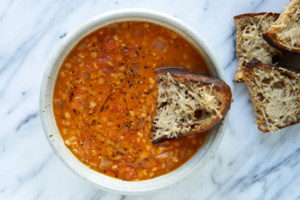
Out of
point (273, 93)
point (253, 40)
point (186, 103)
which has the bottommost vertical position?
point (273, 93)

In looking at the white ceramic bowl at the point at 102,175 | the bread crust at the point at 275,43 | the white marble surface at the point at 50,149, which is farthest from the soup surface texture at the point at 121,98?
the bread crust at the point at 275,43

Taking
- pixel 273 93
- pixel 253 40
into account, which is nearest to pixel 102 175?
pixel 273 93

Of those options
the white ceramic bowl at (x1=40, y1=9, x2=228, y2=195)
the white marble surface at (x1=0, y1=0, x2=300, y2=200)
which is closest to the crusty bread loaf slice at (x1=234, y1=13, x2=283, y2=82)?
the white marble surface at (x1=0, y1=0, x2=300, y2=200)

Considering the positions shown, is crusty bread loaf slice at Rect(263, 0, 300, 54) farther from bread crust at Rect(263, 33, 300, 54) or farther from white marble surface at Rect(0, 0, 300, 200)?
white marble surface at Rect(0, 0, 300, 200)

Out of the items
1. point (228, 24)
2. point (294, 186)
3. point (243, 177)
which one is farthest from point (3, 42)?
point (294, 186)

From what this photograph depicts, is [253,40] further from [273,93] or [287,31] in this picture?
[273,93]
